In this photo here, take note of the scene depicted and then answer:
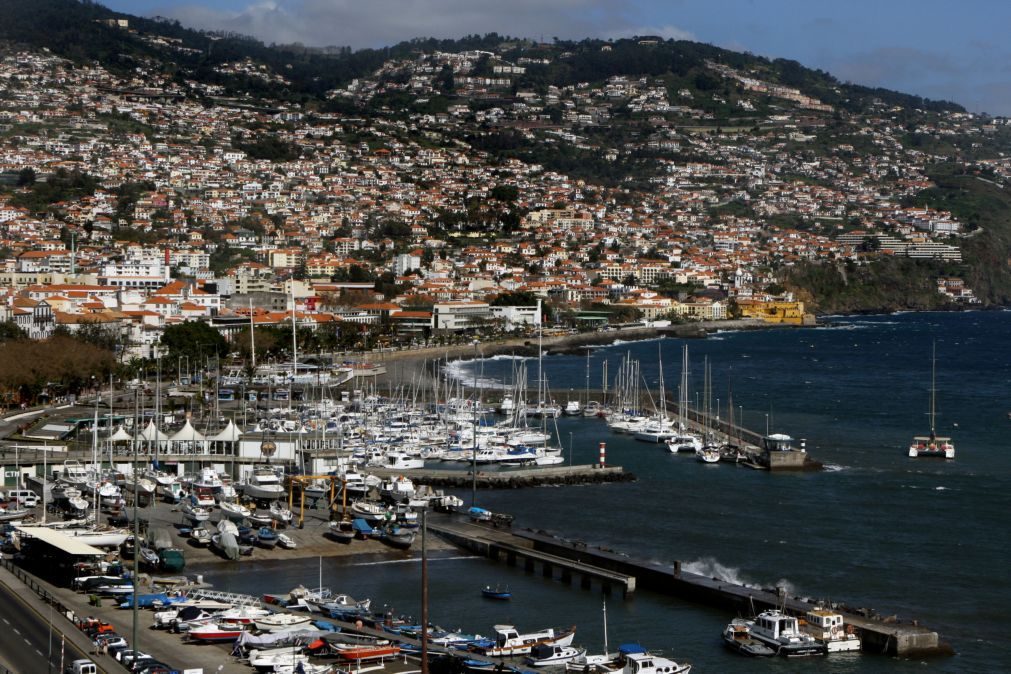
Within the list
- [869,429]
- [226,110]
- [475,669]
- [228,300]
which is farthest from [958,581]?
[226,110]

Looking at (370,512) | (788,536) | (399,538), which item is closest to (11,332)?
(370,512)

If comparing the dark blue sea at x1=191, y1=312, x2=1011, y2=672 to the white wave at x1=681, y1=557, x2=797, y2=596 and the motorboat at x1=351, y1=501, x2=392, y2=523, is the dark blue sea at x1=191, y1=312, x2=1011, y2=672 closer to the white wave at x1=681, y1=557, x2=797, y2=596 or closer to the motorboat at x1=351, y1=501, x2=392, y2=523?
the white wave at x1=681, y1=557, x2=797, y2=596

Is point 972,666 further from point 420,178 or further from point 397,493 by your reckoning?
point 420,178

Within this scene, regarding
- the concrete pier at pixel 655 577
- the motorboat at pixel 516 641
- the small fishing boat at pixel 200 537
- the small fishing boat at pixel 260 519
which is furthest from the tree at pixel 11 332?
the motorboat at pixel 516 641

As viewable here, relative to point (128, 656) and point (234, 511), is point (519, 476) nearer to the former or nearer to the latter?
point (234, 511)

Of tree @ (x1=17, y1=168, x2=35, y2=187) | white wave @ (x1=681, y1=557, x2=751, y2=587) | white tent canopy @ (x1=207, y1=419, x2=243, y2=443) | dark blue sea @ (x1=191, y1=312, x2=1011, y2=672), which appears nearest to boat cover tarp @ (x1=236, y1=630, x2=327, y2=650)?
dark blue sea @ (x1=191, y1=312, x2=1011, y2=672)

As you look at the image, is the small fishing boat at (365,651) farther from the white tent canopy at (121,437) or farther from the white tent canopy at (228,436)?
the white tent canopy at (121,437)
